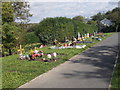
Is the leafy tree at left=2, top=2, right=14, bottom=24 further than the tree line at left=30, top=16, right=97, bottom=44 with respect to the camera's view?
No

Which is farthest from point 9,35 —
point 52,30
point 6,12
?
point 52,30

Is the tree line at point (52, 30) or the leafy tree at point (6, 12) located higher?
the leafy tree at point (6, 12)

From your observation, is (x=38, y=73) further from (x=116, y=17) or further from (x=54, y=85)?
(x=116, y=17)

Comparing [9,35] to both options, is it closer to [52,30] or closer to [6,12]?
[6,12]

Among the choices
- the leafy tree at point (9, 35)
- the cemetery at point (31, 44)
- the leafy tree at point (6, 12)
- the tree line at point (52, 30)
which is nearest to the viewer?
the cemetery at point (31, 44)

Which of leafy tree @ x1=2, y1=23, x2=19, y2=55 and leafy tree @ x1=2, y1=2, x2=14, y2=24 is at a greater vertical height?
leafy tree @ x1=2, y1=2, x2=14, y2=24

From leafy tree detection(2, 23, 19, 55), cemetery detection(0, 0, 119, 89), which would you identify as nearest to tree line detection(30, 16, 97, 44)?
cemetery detection(0, 0, 119, 89)

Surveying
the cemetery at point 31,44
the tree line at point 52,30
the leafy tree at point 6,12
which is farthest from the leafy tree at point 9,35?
the tree line at point 52,30

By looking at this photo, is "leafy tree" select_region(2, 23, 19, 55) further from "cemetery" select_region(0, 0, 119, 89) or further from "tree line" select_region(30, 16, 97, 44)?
"tree line" select_region(30, 16, 97, 44)

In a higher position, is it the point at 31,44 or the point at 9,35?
the point at 9,35

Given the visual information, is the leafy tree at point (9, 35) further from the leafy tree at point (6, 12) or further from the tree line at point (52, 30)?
the tree line at point (52, 30)

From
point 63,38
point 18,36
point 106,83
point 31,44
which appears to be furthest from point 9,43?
point 106,83

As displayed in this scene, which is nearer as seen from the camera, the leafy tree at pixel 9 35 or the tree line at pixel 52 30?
the leafy tree at pixel 9 35

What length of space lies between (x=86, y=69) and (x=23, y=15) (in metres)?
14.8
